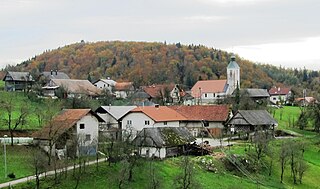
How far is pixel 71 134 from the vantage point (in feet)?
152

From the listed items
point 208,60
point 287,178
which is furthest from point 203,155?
point 208,60

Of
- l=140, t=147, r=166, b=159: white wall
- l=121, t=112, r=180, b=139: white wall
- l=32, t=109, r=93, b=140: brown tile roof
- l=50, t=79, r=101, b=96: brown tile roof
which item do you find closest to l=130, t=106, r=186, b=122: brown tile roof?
l=121, t=112, r=180, b=139: white wall

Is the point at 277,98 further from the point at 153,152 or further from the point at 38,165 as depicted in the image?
the point at 38,165

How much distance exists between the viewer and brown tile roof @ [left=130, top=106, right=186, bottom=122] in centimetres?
6116

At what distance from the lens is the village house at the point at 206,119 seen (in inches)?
2613

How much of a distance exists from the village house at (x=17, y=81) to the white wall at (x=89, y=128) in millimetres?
36773

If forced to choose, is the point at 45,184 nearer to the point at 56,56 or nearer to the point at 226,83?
the point at 226,83

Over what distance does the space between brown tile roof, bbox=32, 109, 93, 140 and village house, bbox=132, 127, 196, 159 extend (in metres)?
6.30

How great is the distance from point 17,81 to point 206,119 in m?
35.9

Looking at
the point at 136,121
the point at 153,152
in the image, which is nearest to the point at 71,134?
the point at 153,152

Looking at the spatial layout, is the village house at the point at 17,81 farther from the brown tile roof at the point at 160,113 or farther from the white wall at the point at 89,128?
the white wall at the point at 89,128

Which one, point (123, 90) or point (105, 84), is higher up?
point (105, 84)

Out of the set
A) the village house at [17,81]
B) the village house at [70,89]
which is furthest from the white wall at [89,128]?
the village house at [17,81]

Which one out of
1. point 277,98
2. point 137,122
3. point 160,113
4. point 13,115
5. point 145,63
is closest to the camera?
point 13,115
